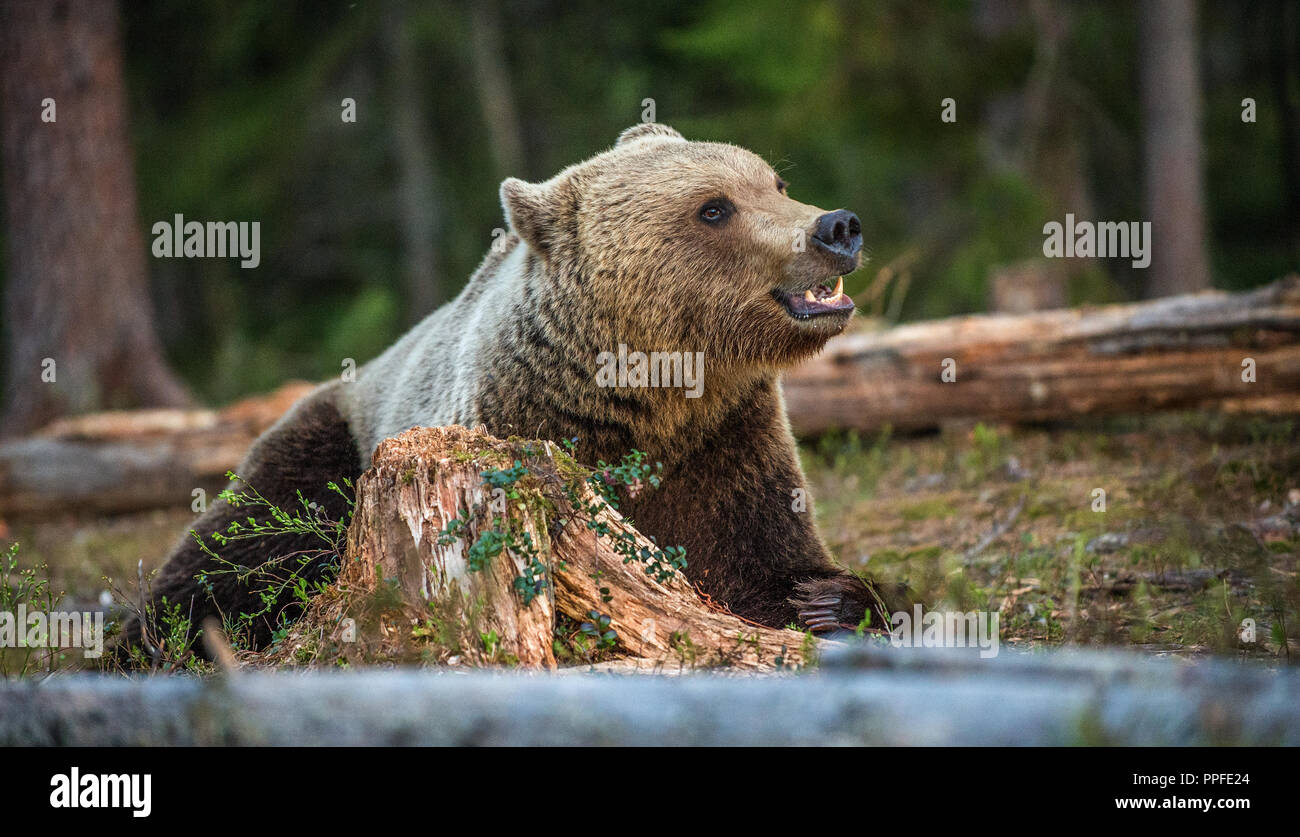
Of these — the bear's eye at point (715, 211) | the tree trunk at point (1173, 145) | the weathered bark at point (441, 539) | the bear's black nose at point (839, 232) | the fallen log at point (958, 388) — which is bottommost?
the weathered bark at point (441, 539)

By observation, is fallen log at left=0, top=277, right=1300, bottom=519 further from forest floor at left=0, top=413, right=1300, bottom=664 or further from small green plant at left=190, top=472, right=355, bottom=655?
small green plant at left=190, top=472, right=355, bottom=655

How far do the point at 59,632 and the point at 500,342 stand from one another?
220 cm

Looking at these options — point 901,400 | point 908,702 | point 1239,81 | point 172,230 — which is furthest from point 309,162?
point 908,702

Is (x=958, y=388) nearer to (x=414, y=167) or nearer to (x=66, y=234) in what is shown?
(x=66, y=234)

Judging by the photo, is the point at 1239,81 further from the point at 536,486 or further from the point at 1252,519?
the point at 536,486

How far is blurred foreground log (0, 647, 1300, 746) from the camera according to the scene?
2350 millimetres

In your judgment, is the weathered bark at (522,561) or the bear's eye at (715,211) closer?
the weathered bark at (522,561)

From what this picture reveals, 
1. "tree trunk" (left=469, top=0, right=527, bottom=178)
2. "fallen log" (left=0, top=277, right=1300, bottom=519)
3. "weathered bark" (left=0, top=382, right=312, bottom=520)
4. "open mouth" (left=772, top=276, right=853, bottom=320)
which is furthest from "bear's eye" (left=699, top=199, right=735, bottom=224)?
"tree trunk" (left=469, top=0, right=527, bottom=178)

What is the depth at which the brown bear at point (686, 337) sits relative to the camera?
15.5 ft

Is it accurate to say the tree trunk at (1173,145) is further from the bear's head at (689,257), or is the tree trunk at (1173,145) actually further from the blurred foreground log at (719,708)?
the blurred foreground log at (719,708)

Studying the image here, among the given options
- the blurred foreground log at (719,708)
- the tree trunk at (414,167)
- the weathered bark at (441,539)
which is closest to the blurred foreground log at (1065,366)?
the weathered bark at (441,539)

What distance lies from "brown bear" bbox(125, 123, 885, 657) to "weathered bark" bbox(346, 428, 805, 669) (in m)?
0.87

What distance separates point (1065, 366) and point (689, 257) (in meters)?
3.94

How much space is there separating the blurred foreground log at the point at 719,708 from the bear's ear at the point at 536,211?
8.83 feet
